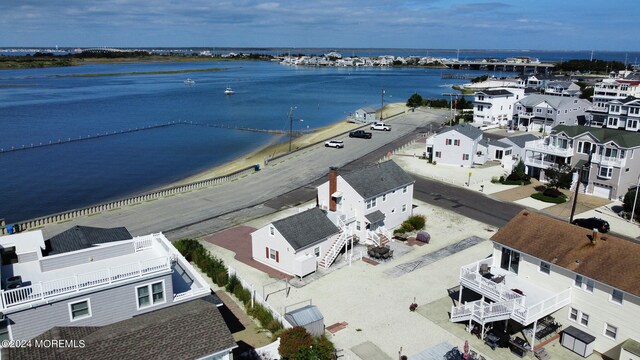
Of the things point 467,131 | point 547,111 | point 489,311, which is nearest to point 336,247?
point 489,311

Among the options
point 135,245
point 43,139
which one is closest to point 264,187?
point 135,245

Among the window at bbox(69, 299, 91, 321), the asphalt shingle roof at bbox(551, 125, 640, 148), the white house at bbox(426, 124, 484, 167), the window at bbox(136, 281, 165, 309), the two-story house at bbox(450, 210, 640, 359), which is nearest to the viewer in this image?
the window at bbox(69, 299, 91, 321)

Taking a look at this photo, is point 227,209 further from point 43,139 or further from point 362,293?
point 43,139

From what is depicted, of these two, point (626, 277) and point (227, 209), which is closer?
point (626, 277)

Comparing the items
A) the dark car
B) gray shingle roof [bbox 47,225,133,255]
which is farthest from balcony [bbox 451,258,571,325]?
gray shingle roof [bbox 47,225,133,255]

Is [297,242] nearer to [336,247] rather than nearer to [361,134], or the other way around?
[336,247]

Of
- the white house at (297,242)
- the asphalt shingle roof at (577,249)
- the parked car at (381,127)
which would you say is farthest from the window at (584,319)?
the parked car at (381,127)

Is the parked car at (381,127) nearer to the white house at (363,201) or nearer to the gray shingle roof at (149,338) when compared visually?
the white house at (363,201)

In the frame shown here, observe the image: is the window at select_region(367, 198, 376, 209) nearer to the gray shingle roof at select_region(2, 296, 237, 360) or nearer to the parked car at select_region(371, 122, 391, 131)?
the gray shingle roof at select_region(2, 296, 237, 360)
